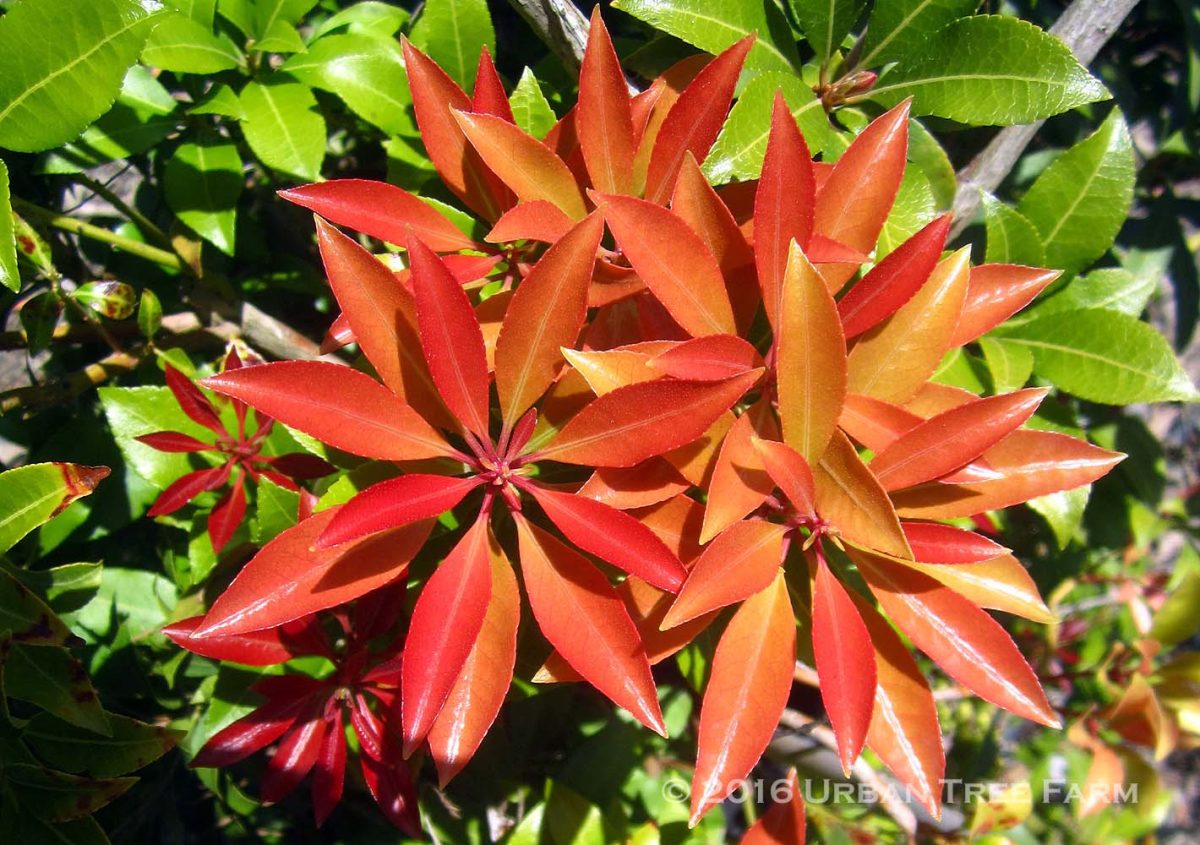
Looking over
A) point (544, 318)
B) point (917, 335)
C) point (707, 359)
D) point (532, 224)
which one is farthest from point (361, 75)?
point (917, 335)

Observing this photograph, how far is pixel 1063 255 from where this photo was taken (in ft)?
3.90

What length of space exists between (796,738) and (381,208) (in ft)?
3.74

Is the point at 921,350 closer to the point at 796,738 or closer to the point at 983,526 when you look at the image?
the point at 983,526

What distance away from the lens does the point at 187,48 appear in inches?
39.4

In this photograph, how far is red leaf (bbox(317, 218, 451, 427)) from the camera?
70cm

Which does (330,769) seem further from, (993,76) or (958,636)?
(993,76)

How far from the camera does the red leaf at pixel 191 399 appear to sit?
1.00 metres

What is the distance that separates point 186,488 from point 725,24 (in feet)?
2.81

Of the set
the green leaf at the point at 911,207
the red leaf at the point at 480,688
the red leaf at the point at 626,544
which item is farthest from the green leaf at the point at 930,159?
the red leaf at the point at 480,688

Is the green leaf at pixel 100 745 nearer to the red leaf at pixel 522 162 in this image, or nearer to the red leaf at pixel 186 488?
the red leaf at pixel 186 488

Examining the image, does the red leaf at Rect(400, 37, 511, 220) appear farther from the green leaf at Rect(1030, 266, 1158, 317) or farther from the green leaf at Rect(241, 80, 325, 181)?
the green leaf at Rect(1030, 266, 1158, 317)

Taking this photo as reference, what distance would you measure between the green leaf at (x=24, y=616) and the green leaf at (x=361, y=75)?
668 millimetres

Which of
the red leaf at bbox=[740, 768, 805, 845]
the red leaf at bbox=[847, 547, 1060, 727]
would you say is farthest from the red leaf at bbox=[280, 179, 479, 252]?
the red leaf at bbox=[740, 768, 805, 845]

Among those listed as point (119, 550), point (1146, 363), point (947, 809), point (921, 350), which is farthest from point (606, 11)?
point (947, 809)
